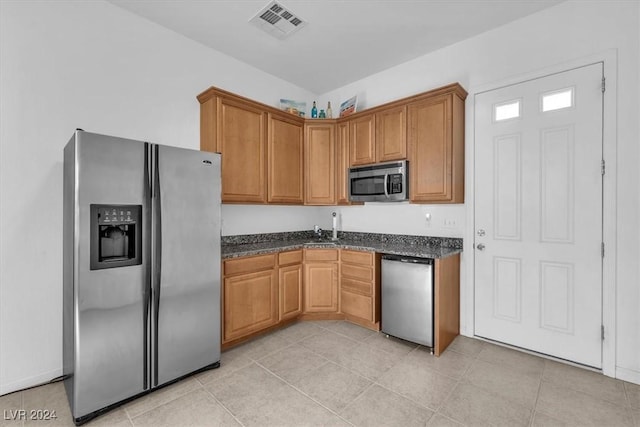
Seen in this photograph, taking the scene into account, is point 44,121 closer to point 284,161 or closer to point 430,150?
point 284,161

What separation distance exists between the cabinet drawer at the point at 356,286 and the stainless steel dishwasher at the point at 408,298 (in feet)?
0.67

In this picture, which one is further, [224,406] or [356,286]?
[356,286]

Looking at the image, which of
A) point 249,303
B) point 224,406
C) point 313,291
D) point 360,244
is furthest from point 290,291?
point 224,406

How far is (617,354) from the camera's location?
2.25m

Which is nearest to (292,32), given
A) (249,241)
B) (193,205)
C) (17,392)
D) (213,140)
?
(213,140)

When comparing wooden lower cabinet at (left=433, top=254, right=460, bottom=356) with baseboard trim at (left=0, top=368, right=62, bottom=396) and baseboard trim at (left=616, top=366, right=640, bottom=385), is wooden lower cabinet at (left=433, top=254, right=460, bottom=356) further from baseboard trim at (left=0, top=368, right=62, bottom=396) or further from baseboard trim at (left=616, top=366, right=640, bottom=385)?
baseboard trim at (left=0, top=368, right=62, bottom=396)

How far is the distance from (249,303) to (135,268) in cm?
118

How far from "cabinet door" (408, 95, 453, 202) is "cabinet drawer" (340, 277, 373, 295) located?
1.08 meters

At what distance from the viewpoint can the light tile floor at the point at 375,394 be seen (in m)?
1.84

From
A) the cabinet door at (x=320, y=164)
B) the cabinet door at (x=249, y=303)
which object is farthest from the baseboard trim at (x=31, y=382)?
the cabinet door at (x=320, y=164)

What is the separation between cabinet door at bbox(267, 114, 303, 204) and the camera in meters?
3.40

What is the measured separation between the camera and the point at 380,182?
3346 millimetres

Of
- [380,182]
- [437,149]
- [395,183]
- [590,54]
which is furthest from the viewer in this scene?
[380,182]

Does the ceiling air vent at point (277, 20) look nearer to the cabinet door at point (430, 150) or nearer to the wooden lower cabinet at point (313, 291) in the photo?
the cabinet door at point (430, 150)
